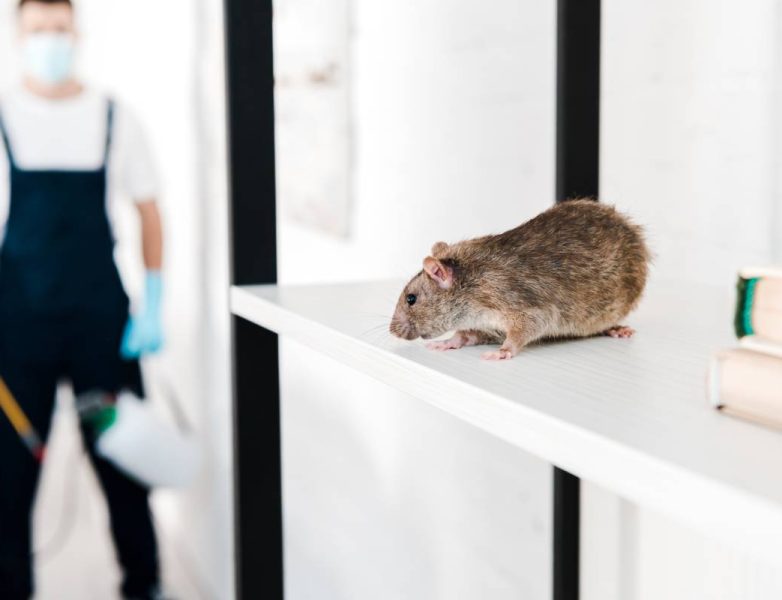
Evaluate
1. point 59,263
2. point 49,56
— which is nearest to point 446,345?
point 59,263

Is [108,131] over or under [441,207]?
over

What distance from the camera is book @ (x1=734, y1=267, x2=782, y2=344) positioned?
1.49 feet

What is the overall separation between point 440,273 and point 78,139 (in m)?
2.34

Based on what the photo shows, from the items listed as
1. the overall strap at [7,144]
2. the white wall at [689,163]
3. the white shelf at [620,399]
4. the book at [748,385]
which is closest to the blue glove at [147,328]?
the overall strap at [7,144]

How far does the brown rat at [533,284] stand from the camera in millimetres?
700

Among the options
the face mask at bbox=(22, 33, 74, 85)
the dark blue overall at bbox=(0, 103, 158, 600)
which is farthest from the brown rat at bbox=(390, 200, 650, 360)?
the face mask at bbox=(22, 33, 74, 85)

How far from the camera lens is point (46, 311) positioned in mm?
2725

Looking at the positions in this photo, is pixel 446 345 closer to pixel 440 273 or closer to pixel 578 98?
pixel 440 273

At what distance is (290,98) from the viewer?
7.71 feet

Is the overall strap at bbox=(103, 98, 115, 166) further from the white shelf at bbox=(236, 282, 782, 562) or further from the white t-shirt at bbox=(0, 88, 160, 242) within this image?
the white shelf at bbox=(236, 282, 782, 562)

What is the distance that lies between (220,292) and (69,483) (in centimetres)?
152

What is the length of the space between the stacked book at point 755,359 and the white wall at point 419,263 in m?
0.84

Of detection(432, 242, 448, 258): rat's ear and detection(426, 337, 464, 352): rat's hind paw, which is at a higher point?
detection(432, 242, 448, 258): rat's ear

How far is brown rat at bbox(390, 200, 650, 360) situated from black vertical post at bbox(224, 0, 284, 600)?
0.22 m
